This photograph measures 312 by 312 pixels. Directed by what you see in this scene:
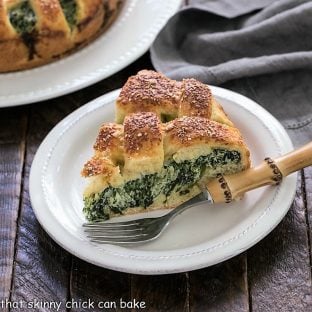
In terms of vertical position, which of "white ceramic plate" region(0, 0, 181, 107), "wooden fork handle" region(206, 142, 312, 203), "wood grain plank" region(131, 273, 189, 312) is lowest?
"wood grain plank" region(131, 273, 189, 312)

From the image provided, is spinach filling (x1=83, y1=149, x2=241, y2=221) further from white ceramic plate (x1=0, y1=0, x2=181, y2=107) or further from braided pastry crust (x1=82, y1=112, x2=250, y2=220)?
Answer: white ceramic plate (x1=0, y1=0, x2=181, y2=107)

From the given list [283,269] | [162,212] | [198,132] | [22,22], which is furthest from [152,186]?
[22,22]

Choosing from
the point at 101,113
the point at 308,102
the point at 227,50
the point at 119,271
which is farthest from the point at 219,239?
the point at 227,50

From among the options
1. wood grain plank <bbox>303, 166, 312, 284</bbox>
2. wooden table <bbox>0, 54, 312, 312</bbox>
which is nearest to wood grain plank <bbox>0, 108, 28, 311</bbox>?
wooden table <bbox>0, 54, 312, 312</bbox>

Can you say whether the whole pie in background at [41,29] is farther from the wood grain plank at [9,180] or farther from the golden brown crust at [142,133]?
the golden brown crust at [142,133]

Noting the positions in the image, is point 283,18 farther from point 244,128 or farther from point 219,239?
point 219,239

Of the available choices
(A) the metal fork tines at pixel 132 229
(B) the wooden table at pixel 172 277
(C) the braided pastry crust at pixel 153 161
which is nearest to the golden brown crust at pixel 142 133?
(C) the braided pastry crust at pixel 153 161

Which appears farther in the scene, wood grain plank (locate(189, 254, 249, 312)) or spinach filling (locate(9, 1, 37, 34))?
spinach filling (locate(9, 1, 37, 34))
